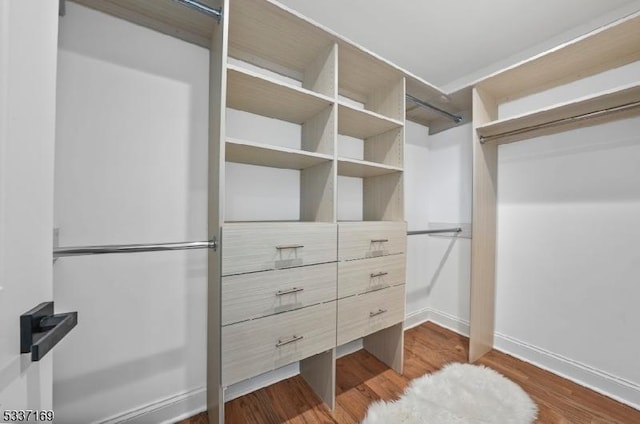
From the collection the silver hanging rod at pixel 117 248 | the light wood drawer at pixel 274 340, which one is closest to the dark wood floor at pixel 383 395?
the light wood drawer at pixel 274 340

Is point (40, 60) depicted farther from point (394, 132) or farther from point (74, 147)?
point (394, 132)

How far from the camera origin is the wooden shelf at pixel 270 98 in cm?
118

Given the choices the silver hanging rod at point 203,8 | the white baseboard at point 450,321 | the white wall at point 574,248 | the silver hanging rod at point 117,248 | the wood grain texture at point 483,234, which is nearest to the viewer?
the silver hanging rod at point 117,248

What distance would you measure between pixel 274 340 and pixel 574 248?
6.70ft

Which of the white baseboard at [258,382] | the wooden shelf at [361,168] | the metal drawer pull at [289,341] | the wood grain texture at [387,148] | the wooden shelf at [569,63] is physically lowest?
the white baseboard at [258,382]

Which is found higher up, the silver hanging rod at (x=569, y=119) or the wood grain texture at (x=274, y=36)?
the wood grain texture at (x=274, y=36)

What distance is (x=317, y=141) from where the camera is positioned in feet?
4.95

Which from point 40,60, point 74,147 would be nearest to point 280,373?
point 74,147

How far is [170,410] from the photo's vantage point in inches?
51.8

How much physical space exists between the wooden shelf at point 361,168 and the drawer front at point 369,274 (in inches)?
23.1

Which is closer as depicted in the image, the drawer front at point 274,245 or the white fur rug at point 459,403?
the drawer front at point 274,245

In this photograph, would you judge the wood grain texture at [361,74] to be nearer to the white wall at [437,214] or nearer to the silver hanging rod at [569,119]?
the white wall at [437,214]

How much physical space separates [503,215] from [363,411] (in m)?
1.77

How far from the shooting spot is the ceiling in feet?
4.84
